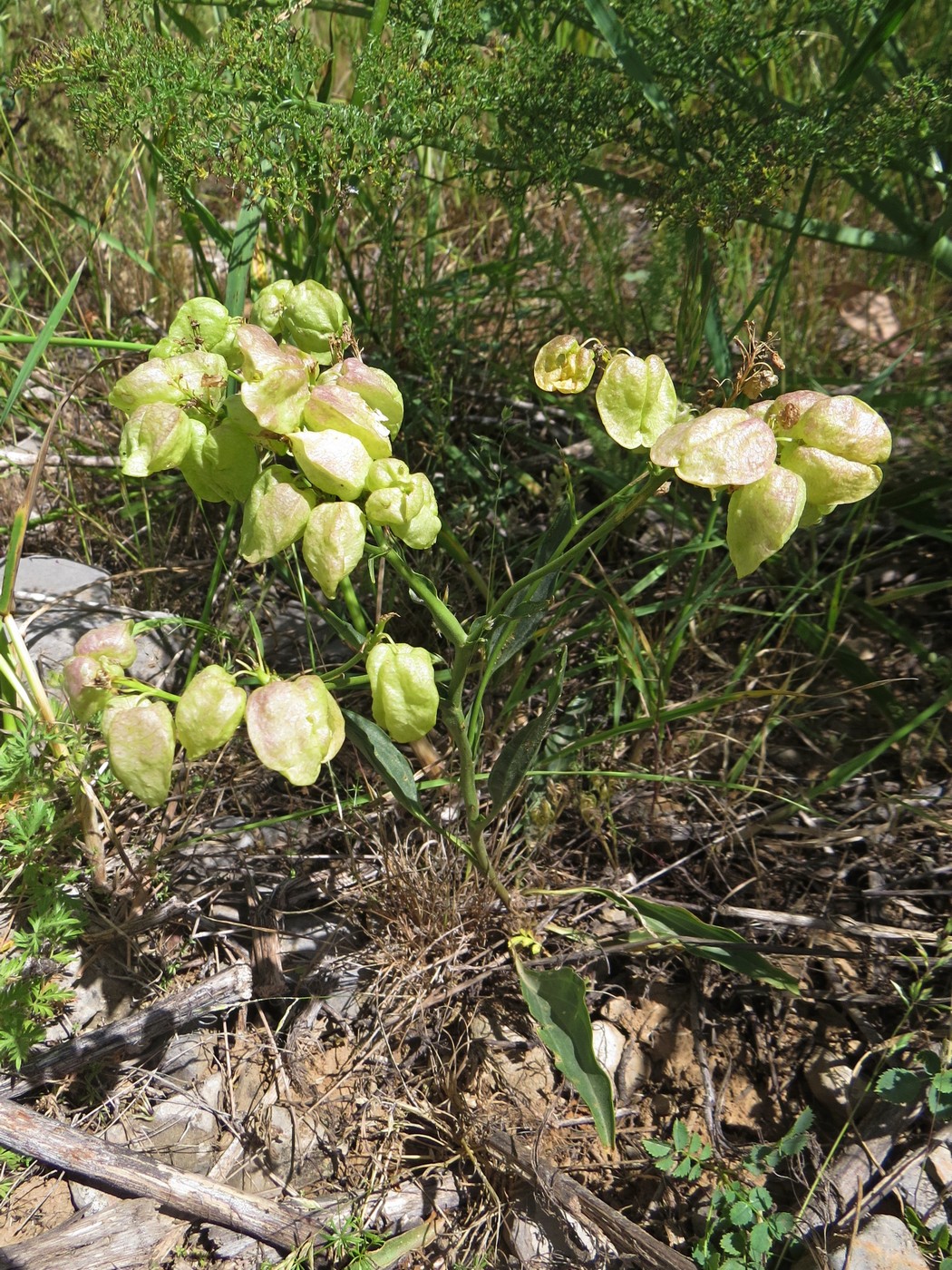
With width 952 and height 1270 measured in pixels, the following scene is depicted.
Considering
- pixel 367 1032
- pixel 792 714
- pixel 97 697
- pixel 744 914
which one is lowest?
pixel 367 1032

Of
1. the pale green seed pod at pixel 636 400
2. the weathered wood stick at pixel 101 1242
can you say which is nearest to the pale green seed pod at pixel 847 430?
the pale green seed pod at pixel 636 400

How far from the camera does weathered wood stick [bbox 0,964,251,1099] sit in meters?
1.31

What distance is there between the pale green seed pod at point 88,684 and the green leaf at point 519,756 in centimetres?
51

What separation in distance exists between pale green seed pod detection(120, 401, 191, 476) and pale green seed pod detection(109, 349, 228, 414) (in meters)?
0.01

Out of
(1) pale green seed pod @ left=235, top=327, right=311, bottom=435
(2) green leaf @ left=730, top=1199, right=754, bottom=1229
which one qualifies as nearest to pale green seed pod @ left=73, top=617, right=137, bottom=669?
(1) pale green seed pod @ left=235, top=327, right=311, bottom=435

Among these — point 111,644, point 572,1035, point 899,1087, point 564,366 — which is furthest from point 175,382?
point 899,1087

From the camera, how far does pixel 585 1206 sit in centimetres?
118

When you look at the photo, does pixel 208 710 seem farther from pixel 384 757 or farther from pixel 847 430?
pixel 847 430

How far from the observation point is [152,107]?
3.88ft

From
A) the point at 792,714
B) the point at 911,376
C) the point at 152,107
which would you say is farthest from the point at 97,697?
the point at 911,376

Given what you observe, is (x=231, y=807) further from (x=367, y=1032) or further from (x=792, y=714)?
(x=792, y=714)

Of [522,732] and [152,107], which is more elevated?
[152,107]

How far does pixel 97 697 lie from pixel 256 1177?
32.6 inches

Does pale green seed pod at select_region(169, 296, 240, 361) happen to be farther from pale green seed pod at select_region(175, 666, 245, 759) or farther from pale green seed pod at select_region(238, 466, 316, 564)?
pale green seed pod at select_region(175, 666, 245, 759)
